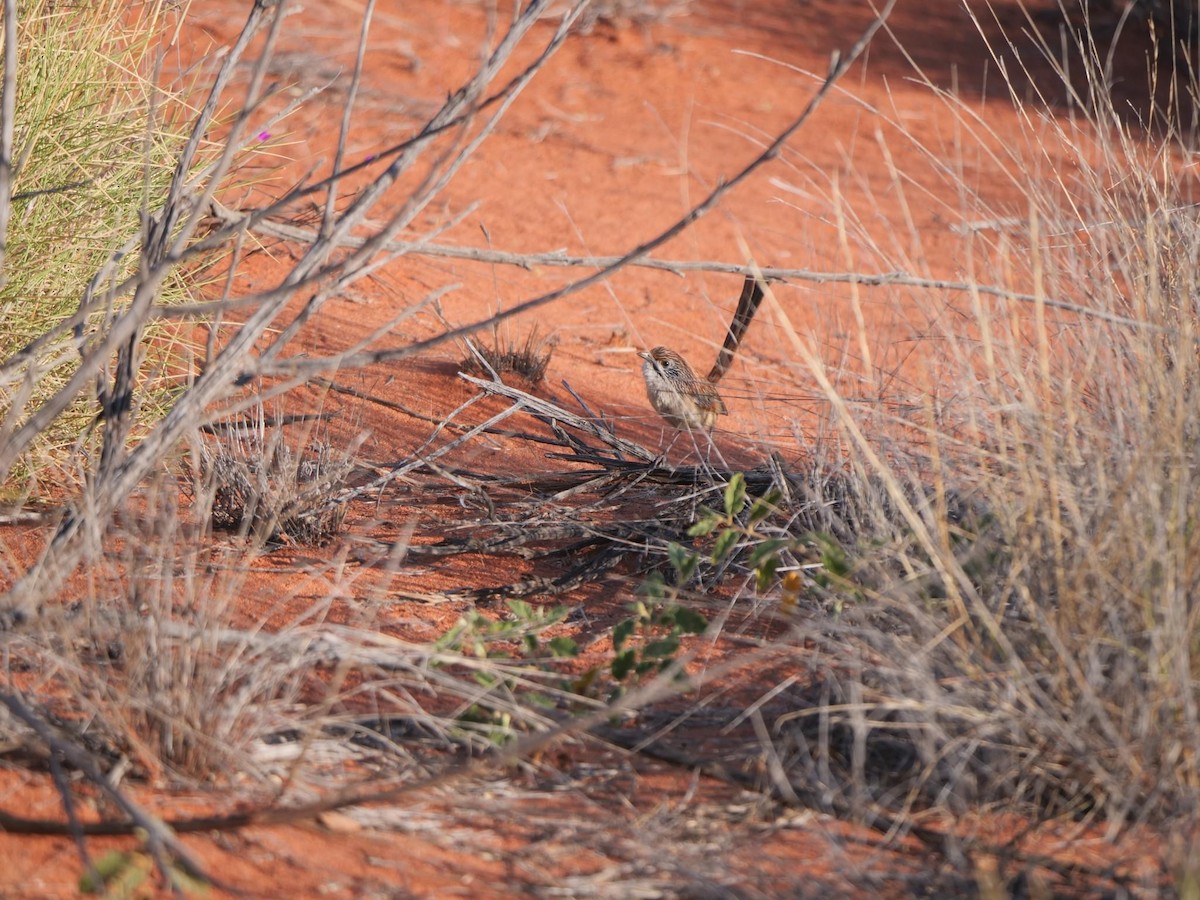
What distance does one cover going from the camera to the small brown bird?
4.38 metres

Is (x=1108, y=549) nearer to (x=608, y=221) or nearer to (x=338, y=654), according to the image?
(x=338, y=654)

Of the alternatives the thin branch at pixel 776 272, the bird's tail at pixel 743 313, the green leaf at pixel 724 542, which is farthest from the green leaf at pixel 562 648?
the bird's tail at pixel 743 313

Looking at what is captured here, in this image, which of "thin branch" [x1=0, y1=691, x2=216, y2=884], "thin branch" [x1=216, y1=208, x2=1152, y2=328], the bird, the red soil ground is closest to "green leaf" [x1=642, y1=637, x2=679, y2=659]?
the red soil ground

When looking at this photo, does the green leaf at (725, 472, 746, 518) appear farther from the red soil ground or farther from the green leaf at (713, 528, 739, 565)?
the red soil ground

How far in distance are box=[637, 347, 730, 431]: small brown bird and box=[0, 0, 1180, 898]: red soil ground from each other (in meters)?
0.13

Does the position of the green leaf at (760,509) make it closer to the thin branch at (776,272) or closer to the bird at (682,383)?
the thin branch at (776,272)

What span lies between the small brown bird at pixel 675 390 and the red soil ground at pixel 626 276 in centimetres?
13

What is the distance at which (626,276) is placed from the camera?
22.9 ft

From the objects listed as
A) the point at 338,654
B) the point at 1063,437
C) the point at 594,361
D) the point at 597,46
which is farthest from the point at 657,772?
the point at 597,46

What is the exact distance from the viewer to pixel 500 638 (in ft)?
7.87

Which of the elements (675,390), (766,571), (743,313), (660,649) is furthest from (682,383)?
(660,649)

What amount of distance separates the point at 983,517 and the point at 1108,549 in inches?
13.7

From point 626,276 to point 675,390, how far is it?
103 inches

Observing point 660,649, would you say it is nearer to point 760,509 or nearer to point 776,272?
point 760,509
